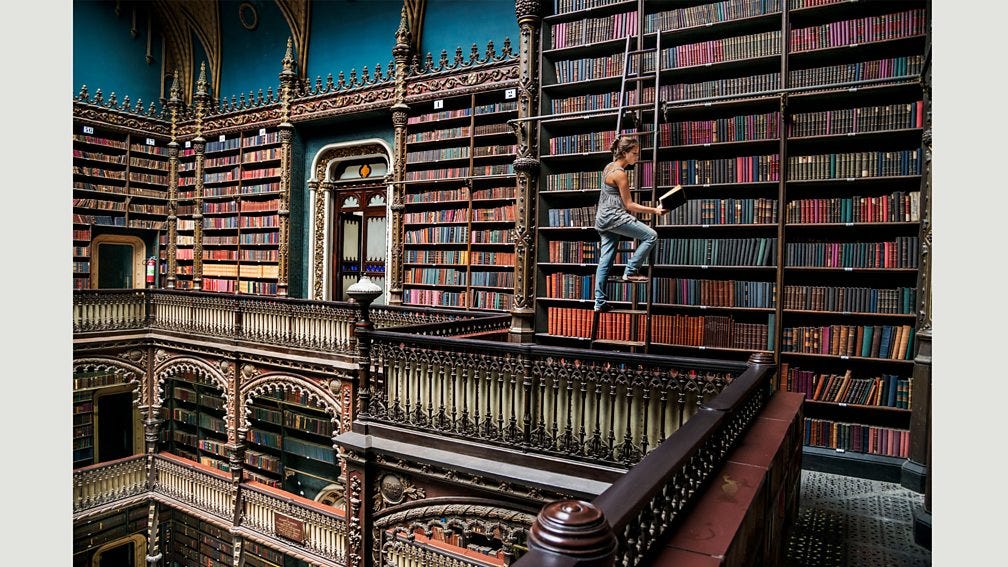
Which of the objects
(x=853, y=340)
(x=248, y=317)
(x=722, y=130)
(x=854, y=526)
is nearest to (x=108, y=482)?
(x=248, y=317)

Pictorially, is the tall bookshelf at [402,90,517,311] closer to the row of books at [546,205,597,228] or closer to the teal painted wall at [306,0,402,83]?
the row of books at [546,205,597,228]

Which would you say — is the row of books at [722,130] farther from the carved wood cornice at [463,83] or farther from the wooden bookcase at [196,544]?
the wooden bookcase at [196,544]

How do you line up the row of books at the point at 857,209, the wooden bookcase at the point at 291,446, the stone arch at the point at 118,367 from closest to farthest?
the row of books at the point at 857,209, the stone arch at the point at 118,367, the wooden bookcase at the point at 291,446

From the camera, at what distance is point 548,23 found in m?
5.88

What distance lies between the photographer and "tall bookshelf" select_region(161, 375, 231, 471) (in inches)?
393

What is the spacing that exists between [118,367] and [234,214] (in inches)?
112

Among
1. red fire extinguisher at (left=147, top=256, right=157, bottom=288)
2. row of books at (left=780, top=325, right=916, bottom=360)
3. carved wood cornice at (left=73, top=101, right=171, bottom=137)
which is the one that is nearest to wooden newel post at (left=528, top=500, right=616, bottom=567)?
row of books at (left=780, top=325, right=916, bottom=360)

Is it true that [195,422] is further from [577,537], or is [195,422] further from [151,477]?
[577,537]

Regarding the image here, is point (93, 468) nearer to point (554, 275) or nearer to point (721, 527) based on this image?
point (554, 275)

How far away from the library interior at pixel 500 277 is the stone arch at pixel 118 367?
6 centimetres

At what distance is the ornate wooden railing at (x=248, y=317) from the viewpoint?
6398 mm

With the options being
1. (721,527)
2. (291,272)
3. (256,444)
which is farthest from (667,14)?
(256,444)

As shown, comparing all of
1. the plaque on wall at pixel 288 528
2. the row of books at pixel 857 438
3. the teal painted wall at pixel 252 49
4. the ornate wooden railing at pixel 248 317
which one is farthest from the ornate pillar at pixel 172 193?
the row of books at pixel 857 438

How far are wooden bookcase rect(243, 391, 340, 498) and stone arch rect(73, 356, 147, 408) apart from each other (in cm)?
167
